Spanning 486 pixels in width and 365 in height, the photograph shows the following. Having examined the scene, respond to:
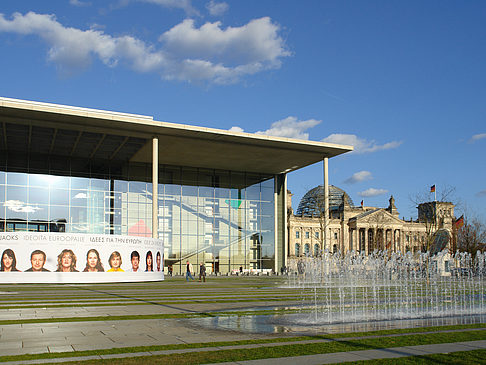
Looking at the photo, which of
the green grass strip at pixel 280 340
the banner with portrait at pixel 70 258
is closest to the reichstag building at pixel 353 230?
the banner with portrait at pixel 70 258

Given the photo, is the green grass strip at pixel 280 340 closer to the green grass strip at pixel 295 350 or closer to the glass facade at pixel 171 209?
the green grass strip at pixel 295 350

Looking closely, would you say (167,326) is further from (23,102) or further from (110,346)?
(23,102)

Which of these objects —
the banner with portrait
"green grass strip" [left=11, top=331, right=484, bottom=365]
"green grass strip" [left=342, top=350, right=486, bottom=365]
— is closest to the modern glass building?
the banner with portrait

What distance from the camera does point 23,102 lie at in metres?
40.8

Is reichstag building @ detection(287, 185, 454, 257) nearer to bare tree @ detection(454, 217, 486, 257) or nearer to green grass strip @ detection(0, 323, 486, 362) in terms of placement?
bare tree @ detection(454, 217, 486, 257)

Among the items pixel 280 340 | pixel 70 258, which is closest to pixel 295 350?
pixel 280 340

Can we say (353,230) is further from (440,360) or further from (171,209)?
(440,360)

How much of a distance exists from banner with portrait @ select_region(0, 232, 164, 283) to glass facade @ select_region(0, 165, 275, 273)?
56.9 feet

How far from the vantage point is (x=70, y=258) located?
108ft

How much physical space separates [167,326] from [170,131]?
109 ft

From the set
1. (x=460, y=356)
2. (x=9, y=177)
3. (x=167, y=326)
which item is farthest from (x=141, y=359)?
(x=9, y=177)

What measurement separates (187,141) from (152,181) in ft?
18.5

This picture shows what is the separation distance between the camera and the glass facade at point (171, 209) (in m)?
49.5

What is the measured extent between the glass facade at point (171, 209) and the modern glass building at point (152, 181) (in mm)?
100
